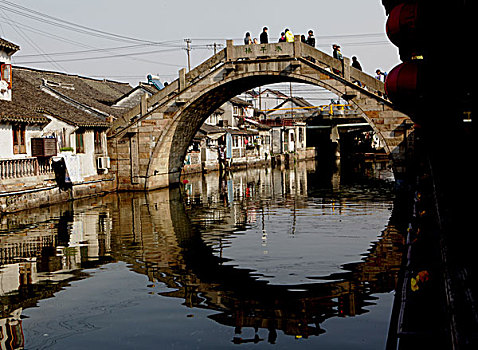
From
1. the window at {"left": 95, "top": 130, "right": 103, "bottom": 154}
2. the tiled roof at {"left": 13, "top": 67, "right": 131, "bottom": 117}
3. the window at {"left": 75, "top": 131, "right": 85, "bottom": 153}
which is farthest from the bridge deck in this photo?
the tiled roof at {"left": 13, "top": 67, "right": 131, "bottom": 117}

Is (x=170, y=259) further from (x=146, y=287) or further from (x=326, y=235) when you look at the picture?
(x=326, y=235)

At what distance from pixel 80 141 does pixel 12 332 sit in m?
22.1

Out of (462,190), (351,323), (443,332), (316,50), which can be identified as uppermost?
(316,50)

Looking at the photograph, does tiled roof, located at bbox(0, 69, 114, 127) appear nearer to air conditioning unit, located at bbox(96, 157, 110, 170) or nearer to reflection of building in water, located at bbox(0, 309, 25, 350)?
air conditioning unit, located at bbox(96, 157, 110, 170)

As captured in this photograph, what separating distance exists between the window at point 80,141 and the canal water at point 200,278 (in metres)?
6.54

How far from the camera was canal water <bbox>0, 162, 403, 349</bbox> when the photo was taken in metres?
8.85

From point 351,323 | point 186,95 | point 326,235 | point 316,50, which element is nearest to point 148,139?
point 186,95

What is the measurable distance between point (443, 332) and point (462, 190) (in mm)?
2496

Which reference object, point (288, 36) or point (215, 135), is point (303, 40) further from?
point (215, 135)

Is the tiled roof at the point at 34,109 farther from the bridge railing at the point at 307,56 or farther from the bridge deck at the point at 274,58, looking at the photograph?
the bridge railing at the point at 307,56

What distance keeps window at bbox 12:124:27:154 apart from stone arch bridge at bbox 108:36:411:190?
25.4ft

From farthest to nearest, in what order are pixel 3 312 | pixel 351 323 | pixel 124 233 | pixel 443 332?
1. pixel 124 233
2. pixel 3 312
3. pixel 351 323
4. pixel 443 332

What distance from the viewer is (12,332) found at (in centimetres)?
915

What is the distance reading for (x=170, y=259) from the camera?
1441cm
